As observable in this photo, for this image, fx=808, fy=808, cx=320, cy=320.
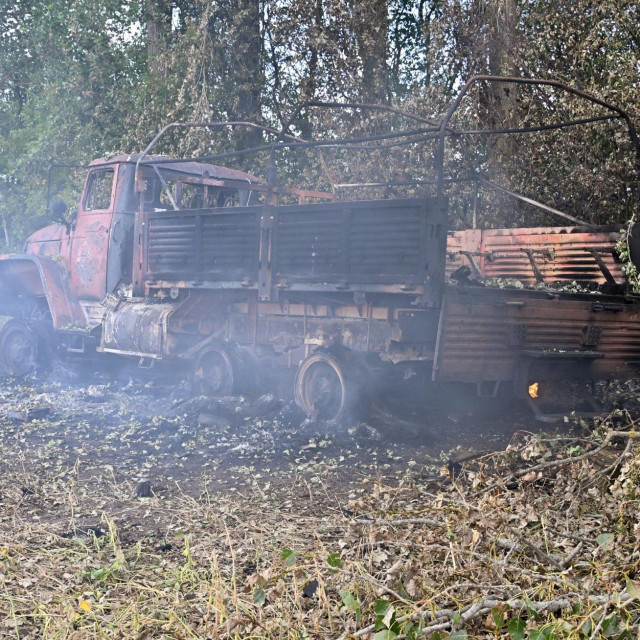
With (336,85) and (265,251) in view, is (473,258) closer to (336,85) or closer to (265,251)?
(265,251)

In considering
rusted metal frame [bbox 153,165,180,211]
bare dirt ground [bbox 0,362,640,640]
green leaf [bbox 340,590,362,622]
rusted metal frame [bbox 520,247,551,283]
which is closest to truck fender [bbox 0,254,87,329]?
rusted metal frame [bbox 153,165,180,211]

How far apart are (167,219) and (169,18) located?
1098cm

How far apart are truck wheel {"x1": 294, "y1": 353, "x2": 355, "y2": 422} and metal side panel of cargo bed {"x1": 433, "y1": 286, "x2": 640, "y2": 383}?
1059 mm

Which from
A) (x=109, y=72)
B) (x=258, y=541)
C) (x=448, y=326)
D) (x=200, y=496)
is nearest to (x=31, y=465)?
(x=200, y=496)

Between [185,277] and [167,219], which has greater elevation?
[167,219]

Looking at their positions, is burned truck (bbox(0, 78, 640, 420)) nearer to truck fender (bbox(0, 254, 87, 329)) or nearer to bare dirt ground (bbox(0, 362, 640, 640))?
truck fender (bbox(0, 254, 87, 329))

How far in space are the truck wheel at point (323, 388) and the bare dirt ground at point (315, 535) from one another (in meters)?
0.32

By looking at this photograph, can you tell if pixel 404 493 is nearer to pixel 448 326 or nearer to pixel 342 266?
pixel 448 326

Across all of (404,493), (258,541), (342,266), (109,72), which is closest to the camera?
(258,541)

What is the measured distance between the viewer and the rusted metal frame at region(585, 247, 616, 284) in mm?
9062

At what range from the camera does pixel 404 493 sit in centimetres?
540

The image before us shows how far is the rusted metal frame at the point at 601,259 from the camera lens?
9.06 meters

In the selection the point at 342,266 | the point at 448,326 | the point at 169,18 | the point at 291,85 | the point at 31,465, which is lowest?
the point at 31,465

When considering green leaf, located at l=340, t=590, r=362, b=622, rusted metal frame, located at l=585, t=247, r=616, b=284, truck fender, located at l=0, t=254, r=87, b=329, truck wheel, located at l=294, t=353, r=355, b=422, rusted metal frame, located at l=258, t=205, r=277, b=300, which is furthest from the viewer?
truck fender, located at l=0, t=254, r=87, b=329
